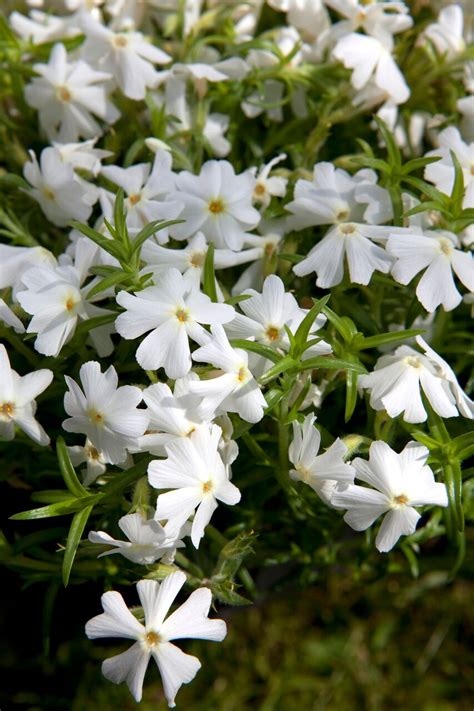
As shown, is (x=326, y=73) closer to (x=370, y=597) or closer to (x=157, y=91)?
(x=157, y=91)

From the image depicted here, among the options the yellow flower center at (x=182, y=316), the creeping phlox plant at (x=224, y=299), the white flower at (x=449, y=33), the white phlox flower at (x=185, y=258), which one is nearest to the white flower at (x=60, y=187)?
the creeping phlox plant at (x=224, y=299)

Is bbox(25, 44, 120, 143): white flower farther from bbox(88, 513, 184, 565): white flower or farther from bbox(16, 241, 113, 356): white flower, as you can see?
bbox(88, 513, 184, 565): white flower

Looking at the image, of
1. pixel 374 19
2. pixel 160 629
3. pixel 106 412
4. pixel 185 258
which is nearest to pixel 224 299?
pixel 185 258

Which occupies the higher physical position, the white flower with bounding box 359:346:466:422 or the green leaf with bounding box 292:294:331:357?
the green leaf with bounding box 292:294:331:357

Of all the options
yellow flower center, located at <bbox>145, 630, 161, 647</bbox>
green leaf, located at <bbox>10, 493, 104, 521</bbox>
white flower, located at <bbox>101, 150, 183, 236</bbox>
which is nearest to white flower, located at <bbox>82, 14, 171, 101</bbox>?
white flower, located at <bbox>101, 150, 183, 236</bbox>

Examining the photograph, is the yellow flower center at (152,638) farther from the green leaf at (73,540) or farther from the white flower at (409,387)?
the white flower at (409,387)

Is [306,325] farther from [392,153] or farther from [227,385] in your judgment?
[392,153]
